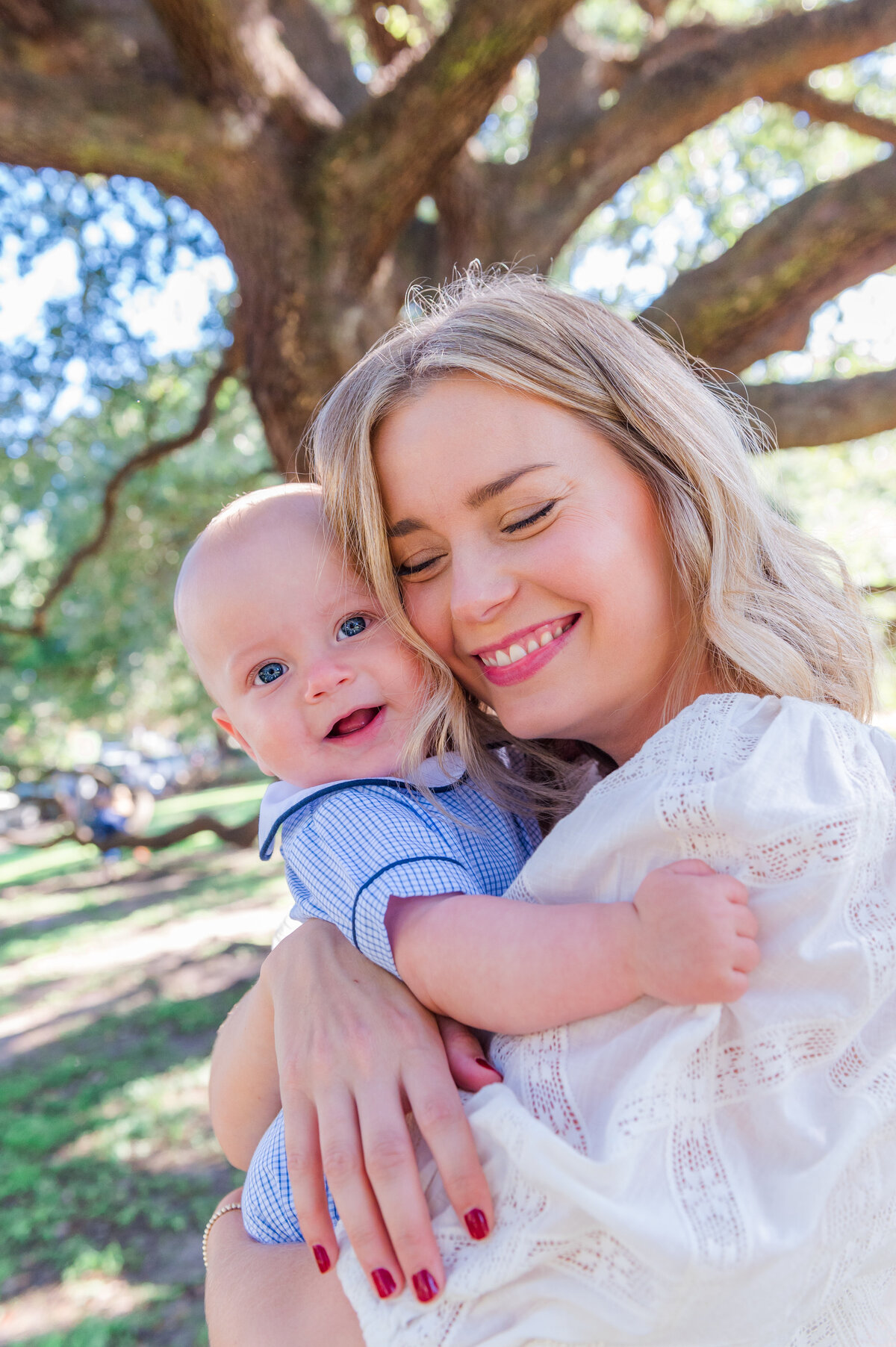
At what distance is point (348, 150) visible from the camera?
14.0 ft

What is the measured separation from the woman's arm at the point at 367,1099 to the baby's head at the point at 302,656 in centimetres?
35

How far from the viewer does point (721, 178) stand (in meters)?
8.82

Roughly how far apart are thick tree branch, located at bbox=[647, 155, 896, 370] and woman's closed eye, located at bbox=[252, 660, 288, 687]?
3304 millimetres

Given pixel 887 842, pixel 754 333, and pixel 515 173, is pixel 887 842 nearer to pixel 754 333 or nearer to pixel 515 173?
pixel 754 333

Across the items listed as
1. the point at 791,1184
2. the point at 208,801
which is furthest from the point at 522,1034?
the point at 208,801

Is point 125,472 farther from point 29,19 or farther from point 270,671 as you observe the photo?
point 270,671

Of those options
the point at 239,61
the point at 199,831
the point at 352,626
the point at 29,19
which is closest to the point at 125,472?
the point at 29,19

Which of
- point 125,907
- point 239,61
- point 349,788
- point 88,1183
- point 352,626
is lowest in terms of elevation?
point 125,907

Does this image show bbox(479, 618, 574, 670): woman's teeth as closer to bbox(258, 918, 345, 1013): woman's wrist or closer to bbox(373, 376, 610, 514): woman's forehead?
bbox(373, 376, 610, 514): woman's forehead

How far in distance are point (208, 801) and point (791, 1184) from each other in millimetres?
26531

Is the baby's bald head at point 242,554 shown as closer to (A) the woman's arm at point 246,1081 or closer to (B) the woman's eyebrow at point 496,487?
(B) the woman's eyebrow at point 496,487

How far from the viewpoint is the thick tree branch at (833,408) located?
15.6 feet

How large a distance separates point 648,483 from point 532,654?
1.30 feet

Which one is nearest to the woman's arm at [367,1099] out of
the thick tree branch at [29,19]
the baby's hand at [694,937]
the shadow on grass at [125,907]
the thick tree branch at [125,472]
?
the baby's hand at [694,937]
